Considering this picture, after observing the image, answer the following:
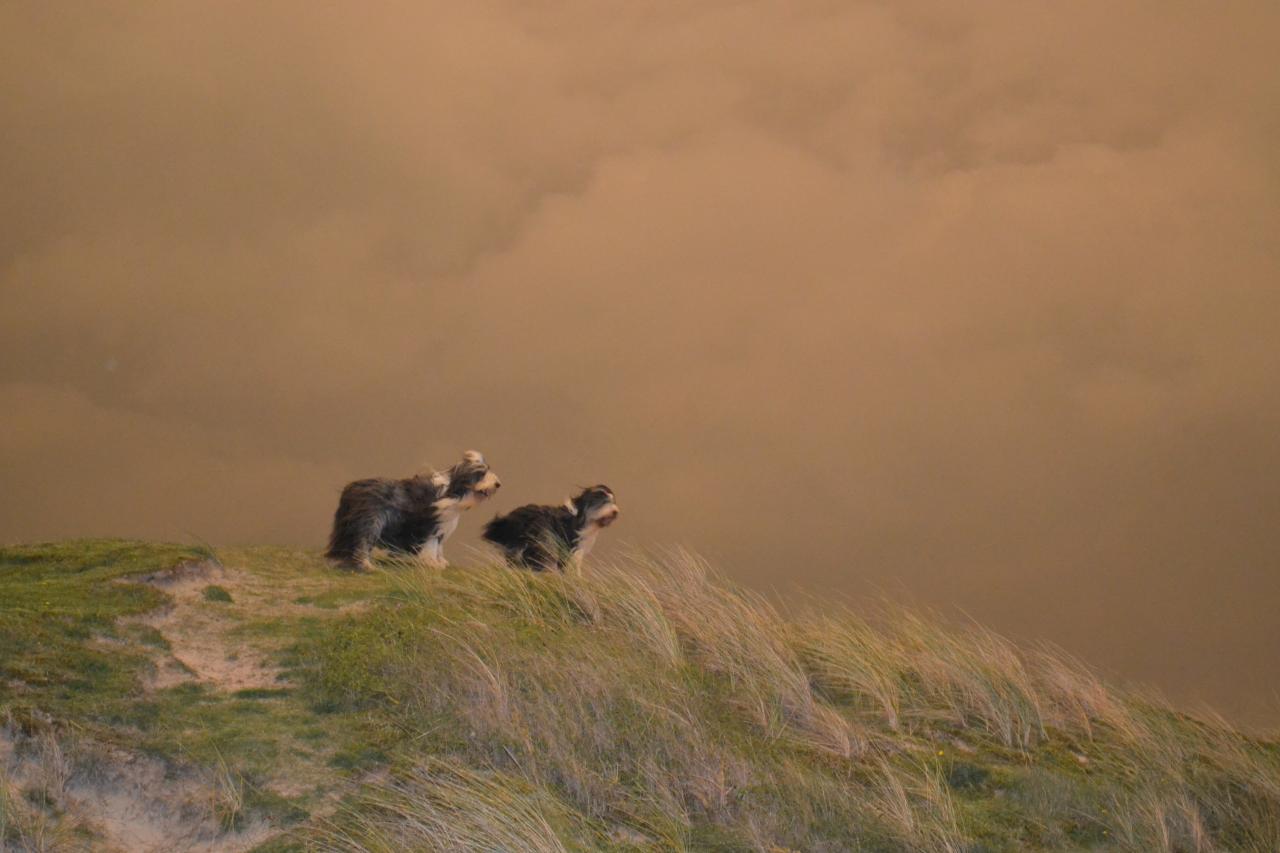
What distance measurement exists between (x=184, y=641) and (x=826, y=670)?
16.5ft

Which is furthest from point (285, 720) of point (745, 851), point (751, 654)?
point (751, 654)

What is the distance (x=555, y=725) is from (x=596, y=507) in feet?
16.4

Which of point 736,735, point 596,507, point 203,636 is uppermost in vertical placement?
point 596,507

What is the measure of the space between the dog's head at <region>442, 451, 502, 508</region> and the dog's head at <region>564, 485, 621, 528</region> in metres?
0.89

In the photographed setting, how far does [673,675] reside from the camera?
30.7 ft

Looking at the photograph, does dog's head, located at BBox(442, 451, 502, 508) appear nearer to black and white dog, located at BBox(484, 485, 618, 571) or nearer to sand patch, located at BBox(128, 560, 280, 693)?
black and white dog, located at BBox(484, 485, 618, 571)

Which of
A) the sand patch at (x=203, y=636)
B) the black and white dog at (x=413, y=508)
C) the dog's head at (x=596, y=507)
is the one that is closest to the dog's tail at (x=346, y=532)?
the black and white dog at (x=413, y=508)

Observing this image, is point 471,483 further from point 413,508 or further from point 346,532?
point 346,532

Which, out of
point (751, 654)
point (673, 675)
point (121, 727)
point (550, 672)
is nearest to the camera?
point (121, 727)

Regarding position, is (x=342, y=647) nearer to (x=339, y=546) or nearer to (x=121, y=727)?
(x=121, y=727)

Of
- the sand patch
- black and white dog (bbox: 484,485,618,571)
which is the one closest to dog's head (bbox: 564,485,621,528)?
black and white dog (bbox: 484,485,618,571)

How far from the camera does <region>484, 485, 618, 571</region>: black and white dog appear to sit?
12.9 meters

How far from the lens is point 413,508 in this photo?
1283 centimetres

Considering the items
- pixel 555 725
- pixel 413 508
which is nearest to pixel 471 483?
pixel 413 508
